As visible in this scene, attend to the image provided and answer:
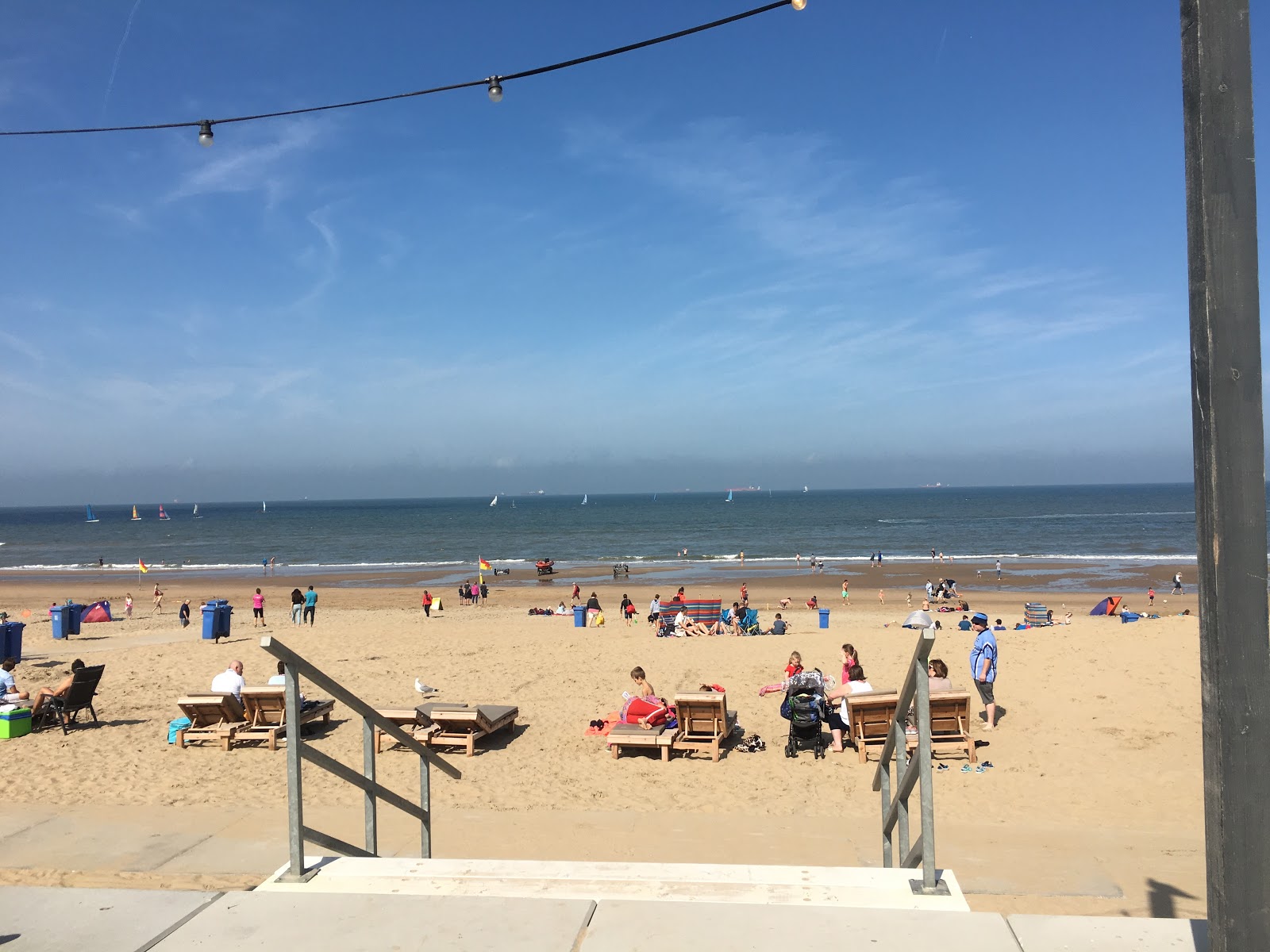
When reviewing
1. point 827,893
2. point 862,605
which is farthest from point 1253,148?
point 862,605

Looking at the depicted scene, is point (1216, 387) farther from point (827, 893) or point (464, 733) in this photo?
point (464, 733)

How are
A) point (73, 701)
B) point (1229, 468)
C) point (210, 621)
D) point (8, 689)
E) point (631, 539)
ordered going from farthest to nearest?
point (631, 539), point (210, 621), point (8, 689), point (73, 701), point (1229, 468)

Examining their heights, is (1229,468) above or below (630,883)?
above

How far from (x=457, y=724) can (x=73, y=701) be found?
5.19 metres

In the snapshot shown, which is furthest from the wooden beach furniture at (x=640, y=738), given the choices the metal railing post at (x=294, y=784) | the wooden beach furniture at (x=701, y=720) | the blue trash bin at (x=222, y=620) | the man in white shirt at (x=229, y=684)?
the blue trash bin at (x=222, y=620)

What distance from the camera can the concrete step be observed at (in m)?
3.45

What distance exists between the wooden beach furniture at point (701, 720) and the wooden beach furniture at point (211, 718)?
5380mm

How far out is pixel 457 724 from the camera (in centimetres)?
1030

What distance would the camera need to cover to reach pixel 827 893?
11.4 ft

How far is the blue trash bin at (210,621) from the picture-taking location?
19453 mm

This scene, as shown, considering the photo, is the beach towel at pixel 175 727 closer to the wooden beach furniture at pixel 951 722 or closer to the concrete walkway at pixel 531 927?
the concrete walkway at pixel 531 927

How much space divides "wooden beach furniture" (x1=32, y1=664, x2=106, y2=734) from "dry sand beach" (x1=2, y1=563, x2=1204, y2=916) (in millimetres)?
326

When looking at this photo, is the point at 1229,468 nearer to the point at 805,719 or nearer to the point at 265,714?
the point at 805,719

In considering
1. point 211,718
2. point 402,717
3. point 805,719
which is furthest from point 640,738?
point 211,718
